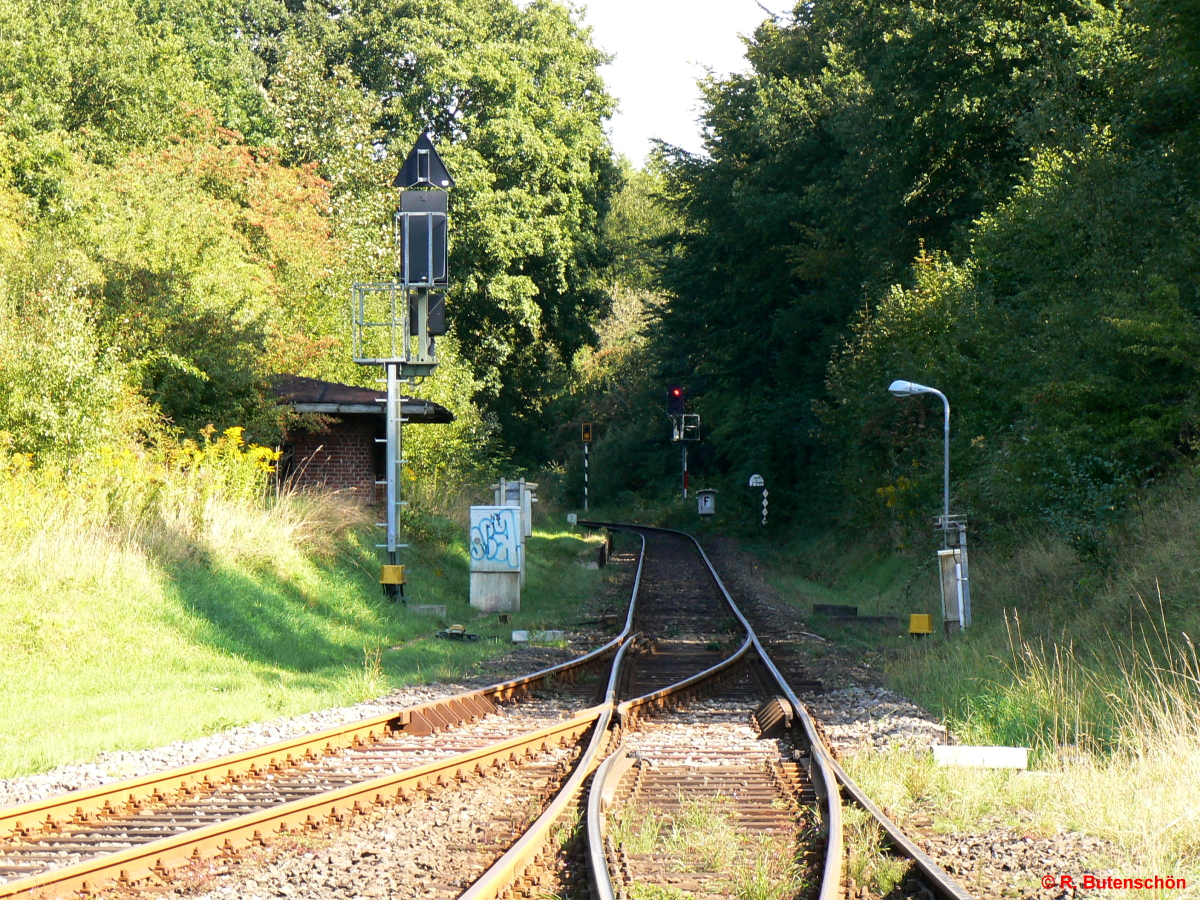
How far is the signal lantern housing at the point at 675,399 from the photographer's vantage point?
45.9 metres

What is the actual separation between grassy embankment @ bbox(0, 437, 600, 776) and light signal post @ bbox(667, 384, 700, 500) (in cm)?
2683

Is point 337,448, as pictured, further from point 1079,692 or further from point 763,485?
point 763,485

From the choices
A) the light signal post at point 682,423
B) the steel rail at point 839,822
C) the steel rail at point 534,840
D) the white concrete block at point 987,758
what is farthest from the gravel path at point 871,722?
the light signal post at point 682,423

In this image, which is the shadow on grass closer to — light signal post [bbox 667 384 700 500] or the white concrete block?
the white concrete block

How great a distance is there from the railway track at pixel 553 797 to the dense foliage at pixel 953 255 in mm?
7242

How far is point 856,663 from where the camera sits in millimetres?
14727

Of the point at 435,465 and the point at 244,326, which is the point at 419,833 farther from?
the point at 435,465

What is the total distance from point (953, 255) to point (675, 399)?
1868 centimetres

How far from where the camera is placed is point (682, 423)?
50.1 meters

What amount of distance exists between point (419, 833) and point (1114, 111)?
20.4m

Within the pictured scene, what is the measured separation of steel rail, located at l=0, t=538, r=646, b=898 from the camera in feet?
18.7

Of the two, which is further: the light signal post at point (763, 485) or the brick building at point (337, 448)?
the light signal post at point (763, 485)

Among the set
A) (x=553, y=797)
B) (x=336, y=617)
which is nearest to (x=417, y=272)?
(x=336, y=617)

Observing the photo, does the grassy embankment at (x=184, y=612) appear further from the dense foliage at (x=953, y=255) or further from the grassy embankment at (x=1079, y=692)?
the dense foliage at (x=953, y=255)
